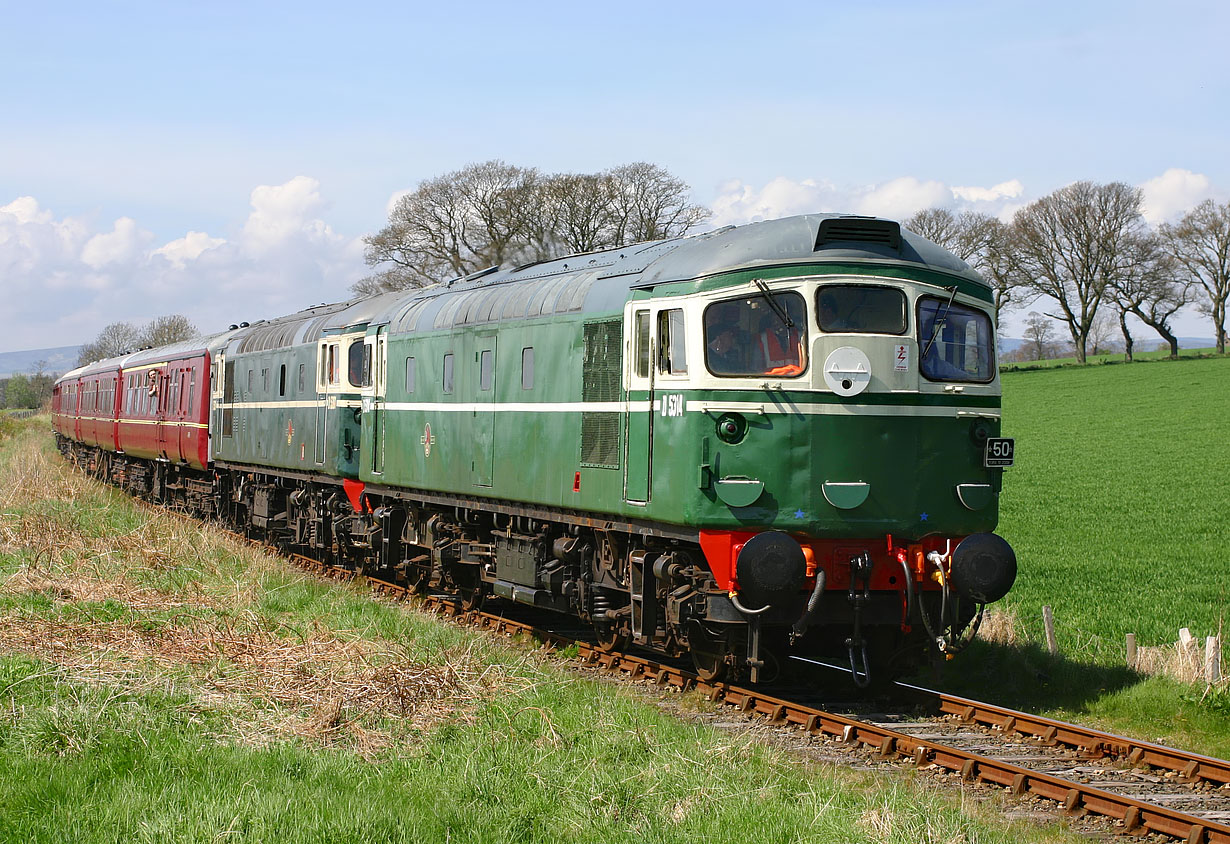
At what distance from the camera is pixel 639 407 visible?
10.5m

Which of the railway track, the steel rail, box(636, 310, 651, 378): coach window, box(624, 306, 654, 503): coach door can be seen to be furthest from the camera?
box(636, 310, 651, 378): coach window

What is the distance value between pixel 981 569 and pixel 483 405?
6.08 metres

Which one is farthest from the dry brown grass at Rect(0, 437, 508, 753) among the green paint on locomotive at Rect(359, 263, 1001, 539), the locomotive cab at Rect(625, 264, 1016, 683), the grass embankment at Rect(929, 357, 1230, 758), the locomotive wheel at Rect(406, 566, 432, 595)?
the grass embankment at Rect(929, 357, 1230, 758)

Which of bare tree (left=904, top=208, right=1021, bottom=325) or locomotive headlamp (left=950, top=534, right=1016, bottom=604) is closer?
locomotive headlamp (left=950, top=534, right=1016, bottom=604)

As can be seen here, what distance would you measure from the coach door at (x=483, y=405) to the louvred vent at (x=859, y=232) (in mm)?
4739

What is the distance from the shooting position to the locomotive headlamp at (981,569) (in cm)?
954

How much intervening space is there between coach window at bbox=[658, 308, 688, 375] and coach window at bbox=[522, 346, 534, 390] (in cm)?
270

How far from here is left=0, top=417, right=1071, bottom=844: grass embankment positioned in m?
6.31

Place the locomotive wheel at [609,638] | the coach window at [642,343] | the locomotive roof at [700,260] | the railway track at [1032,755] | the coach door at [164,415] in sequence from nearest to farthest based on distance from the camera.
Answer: the railway track at [1032,755] → the locomotive roof at [700,260] → the coach window at [642,343] → the locomotive wheel at [609,638] → the coach door at [164,415]

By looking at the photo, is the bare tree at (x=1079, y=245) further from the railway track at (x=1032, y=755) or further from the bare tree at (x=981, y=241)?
the railway track at (x=1032, y=755)

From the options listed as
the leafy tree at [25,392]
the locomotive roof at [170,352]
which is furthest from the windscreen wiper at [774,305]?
the leafy tree at [25,392]

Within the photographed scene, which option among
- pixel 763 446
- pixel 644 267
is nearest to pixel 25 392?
pixel 644 267

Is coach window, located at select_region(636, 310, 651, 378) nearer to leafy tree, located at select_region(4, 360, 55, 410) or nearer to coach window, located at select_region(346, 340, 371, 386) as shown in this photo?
coach window, located at select_region(346, 340, 371, 386)

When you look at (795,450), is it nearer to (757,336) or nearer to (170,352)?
(757,336)
